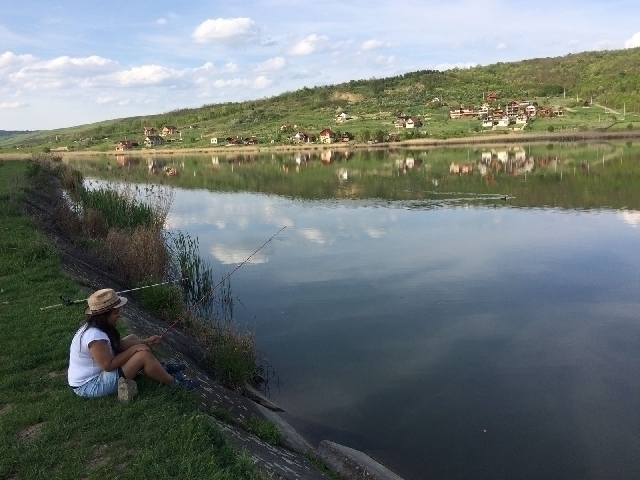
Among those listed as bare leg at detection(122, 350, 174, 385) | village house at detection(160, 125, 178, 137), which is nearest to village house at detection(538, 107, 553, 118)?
village house at detection(160, 125, 178, 137)

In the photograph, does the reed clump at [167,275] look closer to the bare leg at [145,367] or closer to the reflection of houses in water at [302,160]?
the bare leg at [145,367]

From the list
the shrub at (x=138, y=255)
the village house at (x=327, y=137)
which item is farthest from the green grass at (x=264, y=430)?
the village house at (x=327, y=137)

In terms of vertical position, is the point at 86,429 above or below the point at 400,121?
below

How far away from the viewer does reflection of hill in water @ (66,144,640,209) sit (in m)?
31.1

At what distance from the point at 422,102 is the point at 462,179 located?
106m

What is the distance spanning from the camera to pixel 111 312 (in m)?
5.86

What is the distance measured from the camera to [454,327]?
12.2 metres

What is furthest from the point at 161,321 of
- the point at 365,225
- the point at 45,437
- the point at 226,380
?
the point at 365,225

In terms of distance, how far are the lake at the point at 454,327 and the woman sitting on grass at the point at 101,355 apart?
3248 millimetres

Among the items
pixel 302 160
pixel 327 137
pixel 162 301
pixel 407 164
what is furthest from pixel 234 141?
pixel 162 301

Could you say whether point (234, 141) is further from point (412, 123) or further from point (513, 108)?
point (513, 108)

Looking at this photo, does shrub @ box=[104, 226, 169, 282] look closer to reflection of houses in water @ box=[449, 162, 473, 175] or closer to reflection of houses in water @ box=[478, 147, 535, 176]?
reflection of houses in water @ box=[478, 147, 535, 176]

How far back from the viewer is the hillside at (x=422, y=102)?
10362 centimetres

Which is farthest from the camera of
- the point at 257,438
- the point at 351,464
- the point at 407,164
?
the point at 407,164
